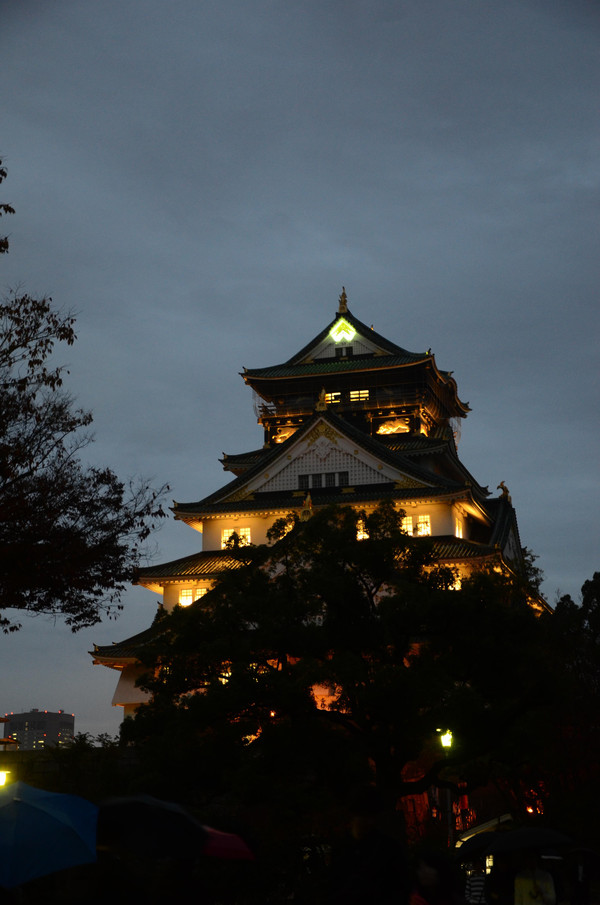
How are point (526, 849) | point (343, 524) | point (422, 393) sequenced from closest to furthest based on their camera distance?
point (526, 849), point (343, 524), point (422, 393)

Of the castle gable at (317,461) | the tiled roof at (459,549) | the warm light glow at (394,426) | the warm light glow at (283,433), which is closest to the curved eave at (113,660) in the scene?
the castle gable at (317,461)

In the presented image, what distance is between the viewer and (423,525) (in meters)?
45.8

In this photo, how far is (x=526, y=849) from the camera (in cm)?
1348

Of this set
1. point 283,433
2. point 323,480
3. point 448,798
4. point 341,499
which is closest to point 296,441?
point 323,480

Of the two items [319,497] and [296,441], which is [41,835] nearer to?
[319,497]

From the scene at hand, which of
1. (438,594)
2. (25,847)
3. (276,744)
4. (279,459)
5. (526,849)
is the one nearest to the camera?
(25,847)

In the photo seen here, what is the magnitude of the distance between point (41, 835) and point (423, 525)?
36840mm

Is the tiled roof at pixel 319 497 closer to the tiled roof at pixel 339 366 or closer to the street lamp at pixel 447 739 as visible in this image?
the tiled roof at pixel 339 366

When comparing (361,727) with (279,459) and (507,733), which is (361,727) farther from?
(279,459)

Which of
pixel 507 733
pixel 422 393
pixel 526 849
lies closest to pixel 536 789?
pixel 507 733

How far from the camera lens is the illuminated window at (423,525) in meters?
45.7

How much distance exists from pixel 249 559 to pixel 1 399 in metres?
9.19

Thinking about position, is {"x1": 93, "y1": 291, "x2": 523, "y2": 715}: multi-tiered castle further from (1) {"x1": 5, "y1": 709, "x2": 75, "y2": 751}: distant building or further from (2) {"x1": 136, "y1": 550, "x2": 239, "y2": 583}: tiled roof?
(1) {"x1": 5, "y1": 709, "x2": 75, "y2": 751}: distant building

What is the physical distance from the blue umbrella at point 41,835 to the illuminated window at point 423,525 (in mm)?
36248
